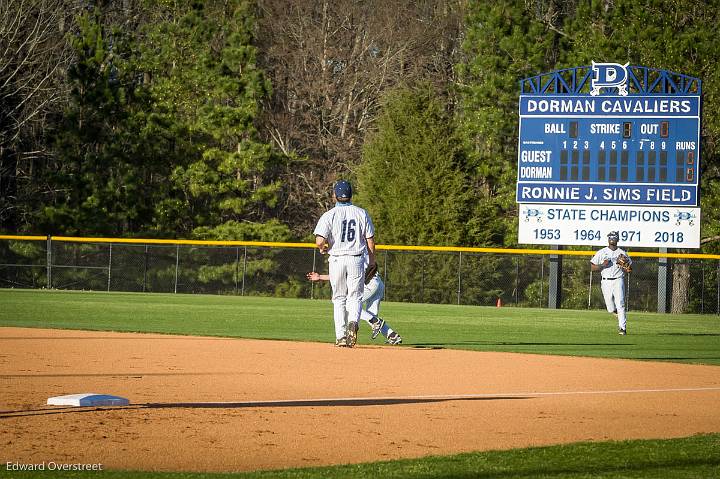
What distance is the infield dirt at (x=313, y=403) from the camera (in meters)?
6.96

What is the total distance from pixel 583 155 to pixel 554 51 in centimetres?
1431

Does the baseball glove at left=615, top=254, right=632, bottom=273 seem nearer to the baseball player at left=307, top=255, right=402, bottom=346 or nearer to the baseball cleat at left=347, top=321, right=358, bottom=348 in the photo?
the baseball player at left=307, top=255, right=402, bottom=346

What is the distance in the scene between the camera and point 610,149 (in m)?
28.8

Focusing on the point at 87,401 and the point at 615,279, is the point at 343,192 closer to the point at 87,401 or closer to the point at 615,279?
the point at 87,401

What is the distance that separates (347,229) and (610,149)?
16.6 m

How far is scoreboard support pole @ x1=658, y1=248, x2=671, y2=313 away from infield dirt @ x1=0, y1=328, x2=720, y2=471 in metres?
16.8

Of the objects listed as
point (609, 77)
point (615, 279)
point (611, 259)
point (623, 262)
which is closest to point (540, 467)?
point (623, 262)

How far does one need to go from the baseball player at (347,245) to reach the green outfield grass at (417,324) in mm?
2278

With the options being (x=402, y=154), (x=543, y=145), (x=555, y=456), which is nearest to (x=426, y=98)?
(x=402, y=154)

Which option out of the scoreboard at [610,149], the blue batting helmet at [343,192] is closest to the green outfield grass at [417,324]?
the blue batting helmet at [343,192]

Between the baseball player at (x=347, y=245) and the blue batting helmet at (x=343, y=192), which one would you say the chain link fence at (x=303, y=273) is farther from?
the blue batting helmet at (x=343, y=192)

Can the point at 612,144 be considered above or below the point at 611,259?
above

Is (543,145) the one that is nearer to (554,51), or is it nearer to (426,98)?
(426,98)

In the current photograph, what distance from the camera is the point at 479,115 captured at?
4097 centimetres
